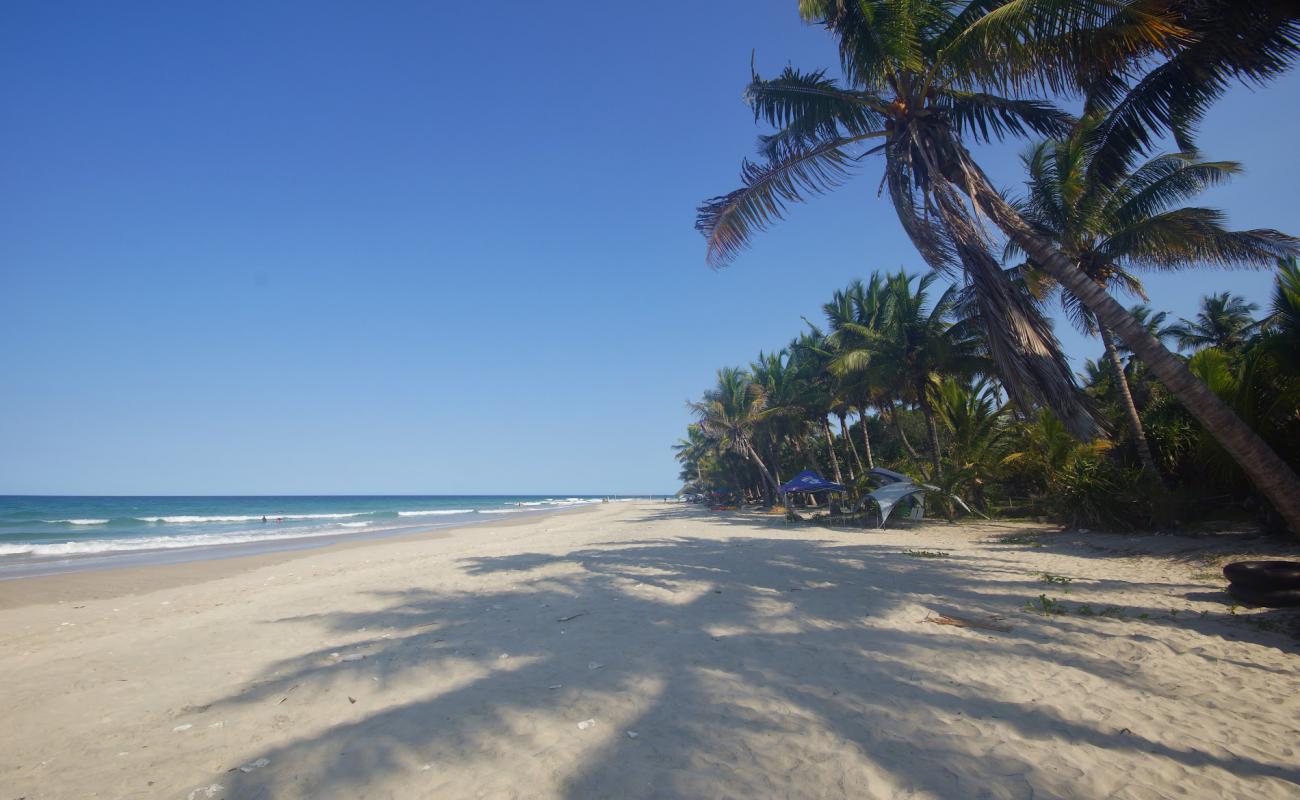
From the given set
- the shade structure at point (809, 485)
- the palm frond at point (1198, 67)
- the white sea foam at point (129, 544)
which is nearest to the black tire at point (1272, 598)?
the palm frond at point (1198, 67)

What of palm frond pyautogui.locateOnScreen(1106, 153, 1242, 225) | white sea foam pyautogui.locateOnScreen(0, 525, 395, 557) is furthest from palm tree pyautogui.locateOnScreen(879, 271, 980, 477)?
white sea foam pyautogui.locateOnScreen(0, 525, 395, 557)

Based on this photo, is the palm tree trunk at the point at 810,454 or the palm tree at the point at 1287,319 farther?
the palm tree trunk at the point at 810,454

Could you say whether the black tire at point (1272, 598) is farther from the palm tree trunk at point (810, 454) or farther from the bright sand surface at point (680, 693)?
the palm tree trunk at point (810, 454)

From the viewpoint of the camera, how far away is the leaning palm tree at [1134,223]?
11242 mm

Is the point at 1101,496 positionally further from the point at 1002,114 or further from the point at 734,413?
the point at 734,413

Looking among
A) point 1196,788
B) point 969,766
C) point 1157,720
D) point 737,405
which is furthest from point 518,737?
point 737,405

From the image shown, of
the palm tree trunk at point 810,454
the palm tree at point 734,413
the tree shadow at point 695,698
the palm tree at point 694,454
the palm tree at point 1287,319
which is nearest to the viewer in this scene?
the tree shadow at point 695,698

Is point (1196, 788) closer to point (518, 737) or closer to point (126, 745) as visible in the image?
point (518, 737)

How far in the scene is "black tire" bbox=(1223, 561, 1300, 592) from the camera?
547cm

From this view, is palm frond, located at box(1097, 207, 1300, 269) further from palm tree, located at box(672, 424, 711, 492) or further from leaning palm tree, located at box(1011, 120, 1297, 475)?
palm tree, located at box(672, 424, 711, 492)

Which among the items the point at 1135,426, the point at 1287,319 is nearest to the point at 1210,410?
the point at 1287,319

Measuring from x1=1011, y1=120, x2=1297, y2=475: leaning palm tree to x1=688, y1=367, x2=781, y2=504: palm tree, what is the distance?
17803 millimetres

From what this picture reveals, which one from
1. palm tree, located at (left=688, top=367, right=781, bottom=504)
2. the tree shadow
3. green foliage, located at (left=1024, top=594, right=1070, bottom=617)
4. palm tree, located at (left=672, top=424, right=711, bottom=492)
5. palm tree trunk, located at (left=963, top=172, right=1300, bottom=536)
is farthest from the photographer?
palm tree, located at (left=672, top=424, right=711, bottom=492)

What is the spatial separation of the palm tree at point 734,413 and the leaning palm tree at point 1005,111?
72.0 ft
